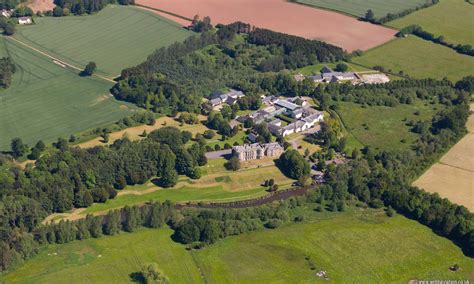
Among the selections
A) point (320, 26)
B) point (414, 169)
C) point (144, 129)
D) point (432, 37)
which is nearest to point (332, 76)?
point (320, 26)

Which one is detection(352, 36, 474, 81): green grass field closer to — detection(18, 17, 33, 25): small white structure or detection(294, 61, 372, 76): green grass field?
detection(294, 61, 372, 76): green grass field

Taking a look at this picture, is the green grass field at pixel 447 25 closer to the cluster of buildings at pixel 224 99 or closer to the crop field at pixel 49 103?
the cluster of buildings at pixel 224 99

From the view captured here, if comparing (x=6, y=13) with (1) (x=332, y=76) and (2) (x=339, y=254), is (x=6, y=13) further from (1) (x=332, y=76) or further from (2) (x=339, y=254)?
(2) (x=339, y=254)

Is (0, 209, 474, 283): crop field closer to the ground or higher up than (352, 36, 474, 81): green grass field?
closer to the ground

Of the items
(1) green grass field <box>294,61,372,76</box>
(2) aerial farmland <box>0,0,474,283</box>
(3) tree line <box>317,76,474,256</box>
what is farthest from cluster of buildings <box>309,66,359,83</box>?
(3) tree line <box>317,76,474,256</box>

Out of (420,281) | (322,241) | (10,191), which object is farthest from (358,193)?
(10,191)

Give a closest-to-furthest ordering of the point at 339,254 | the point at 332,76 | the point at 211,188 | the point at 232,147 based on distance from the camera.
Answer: the point at 339,254, the point at 211,188, the point at 232,147, the point at 332,76
